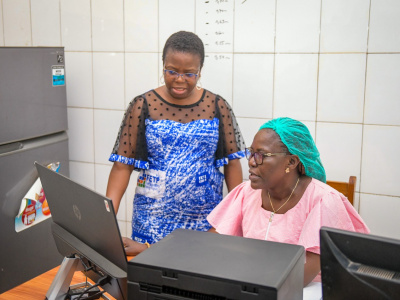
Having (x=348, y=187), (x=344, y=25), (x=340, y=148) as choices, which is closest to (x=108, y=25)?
(x=344, y=25)

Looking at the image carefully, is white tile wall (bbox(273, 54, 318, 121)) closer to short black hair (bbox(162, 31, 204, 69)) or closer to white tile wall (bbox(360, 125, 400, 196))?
white tile wall (bbox(360, 125, 400, 196))

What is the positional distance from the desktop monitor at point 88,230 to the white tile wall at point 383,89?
1.59 m

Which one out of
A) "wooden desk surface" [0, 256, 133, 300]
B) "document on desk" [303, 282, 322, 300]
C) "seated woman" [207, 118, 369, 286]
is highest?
"seated woman" [207, 118, 369, 286]

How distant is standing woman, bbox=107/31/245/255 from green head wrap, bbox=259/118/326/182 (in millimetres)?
525

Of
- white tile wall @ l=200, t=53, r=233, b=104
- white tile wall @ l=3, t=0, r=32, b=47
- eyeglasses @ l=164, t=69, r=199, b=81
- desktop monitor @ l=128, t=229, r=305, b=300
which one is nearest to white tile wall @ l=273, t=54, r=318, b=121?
white tile wall @ l=200, t=53, r=233, b=104

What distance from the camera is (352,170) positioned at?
258 cm

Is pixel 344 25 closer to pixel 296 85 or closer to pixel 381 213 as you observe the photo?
pixel 296 85

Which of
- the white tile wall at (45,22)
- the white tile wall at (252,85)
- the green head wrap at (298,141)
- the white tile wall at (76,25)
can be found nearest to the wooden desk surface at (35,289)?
the green head wrap at (298,141)

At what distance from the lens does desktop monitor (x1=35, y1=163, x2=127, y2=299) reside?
4.31 ft

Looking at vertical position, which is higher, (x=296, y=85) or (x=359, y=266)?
(x=296, y=85)

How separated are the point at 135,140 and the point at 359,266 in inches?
55.2

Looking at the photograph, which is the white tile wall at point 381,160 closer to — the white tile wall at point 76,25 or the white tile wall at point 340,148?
the white tile wall at point 340,148

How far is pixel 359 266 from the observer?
1.03 metres

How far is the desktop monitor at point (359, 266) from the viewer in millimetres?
985
